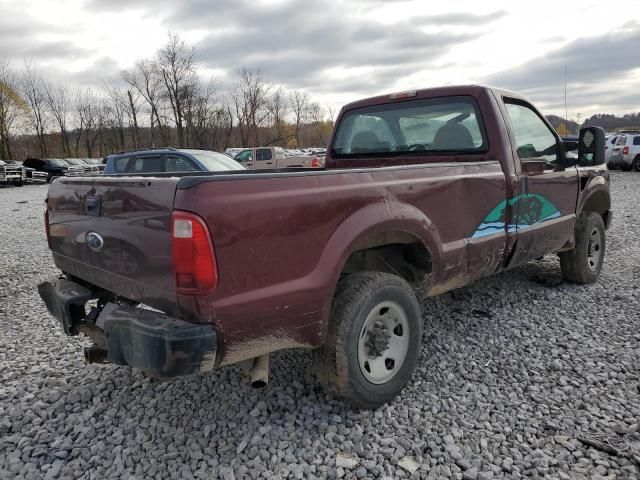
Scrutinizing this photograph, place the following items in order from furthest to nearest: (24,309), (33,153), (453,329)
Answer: (33,153)
(24,309)
(453,329)

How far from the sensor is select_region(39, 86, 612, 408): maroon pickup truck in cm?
211

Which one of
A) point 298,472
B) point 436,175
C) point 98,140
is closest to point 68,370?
point 298,472

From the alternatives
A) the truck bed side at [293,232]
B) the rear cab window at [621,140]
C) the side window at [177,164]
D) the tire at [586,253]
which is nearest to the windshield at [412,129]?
the truck bed side at [293,232]

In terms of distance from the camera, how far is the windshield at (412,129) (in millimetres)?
3826

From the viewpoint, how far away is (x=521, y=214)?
382cm

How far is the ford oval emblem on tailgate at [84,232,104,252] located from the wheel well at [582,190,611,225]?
4686 millimetres

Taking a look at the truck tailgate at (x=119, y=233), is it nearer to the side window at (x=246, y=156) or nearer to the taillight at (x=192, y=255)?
the taillight at (x=192, y=255)

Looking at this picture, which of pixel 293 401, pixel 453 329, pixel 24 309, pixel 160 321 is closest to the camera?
pixel 160 321

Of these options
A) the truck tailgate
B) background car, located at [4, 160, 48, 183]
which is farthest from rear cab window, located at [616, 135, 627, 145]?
background car, located at [4, 160, 48, 183]

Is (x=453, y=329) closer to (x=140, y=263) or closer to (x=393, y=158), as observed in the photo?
(x=393, y=158)

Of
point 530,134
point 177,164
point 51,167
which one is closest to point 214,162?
point 177,164

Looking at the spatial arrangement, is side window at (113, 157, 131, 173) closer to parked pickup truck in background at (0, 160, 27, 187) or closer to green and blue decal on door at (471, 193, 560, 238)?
green and blue decal on door at (471, 193, 560, 238)

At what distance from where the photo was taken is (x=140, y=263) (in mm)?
2338

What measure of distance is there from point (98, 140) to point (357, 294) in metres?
65.8
